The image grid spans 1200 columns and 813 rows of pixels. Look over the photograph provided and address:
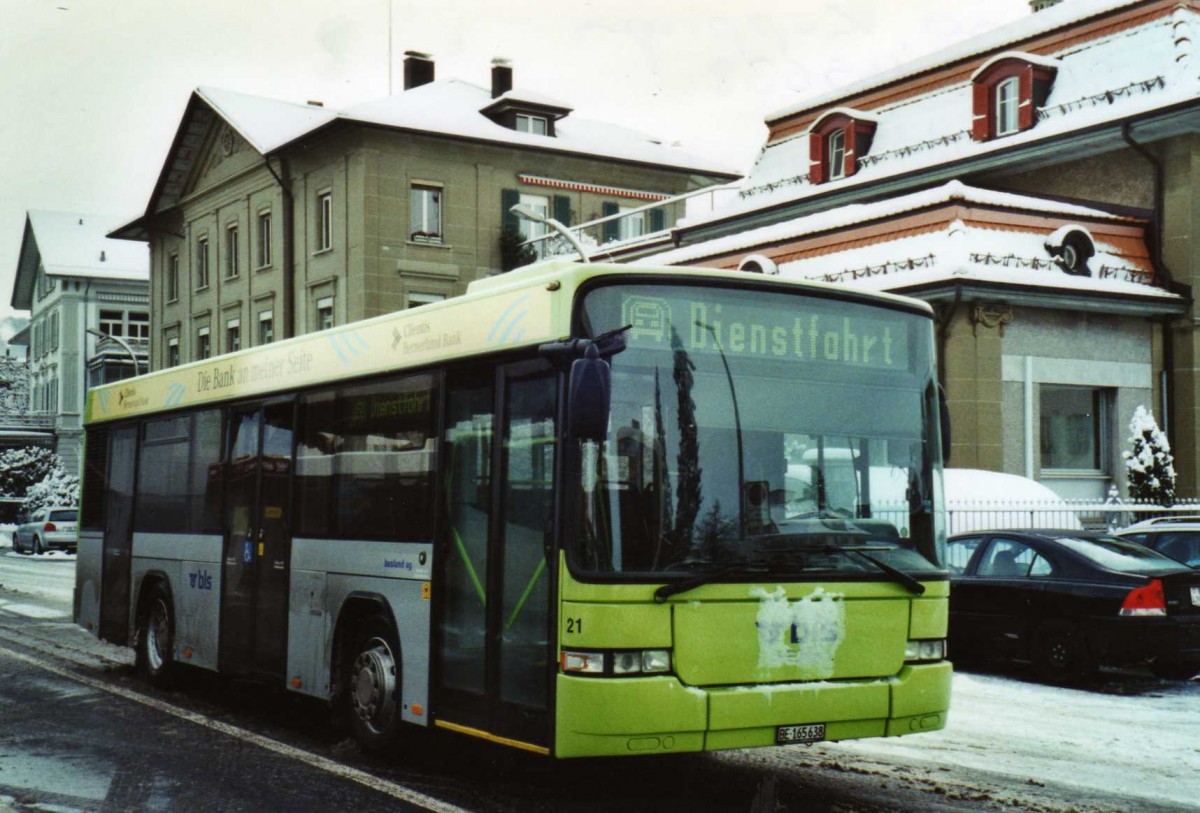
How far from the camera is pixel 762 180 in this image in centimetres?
3938

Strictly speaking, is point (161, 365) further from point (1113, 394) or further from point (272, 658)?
point (272, 658)

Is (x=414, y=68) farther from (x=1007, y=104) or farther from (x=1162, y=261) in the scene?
(x=1162, y=261)

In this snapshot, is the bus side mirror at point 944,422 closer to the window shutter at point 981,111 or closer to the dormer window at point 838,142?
the window shutter at point 981,111

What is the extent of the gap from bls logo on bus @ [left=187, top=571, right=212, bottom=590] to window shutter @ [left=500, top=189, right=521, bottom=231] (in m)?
34.4

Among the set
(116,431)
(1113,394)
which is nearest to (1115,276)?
(1113,394)

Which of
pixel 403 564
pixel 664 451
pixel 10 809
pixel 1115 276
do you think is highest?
pixel 1115 276

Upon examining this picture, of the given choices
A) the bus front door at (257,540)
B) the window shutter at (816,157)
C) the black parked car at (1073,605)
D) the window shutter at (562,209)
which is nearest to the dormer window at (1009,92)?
the window shutter at (816,157)

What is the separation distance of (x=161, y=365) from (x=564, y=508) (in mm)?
53562

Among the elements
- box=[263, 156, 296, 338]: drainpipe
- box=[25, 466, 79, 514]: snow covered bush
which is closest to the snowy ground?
box=[263, 156, 296, 338]: drainpipe

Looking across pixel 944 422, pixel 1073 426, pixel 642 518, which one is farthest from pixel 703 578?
pixel 1073 426

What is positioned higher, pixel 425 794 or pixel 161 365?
pixel 161 365

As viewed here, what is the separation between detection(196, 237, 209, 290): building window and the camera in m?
54.4

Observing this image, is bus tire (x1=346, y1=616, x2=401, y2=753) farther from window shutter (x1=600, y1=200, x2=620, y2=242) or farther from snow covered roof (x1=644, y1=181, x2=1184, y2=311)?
window shutter (x1=600, y1=200, x2=620, y2=242)

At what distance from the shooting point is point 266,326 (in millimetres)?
49562
